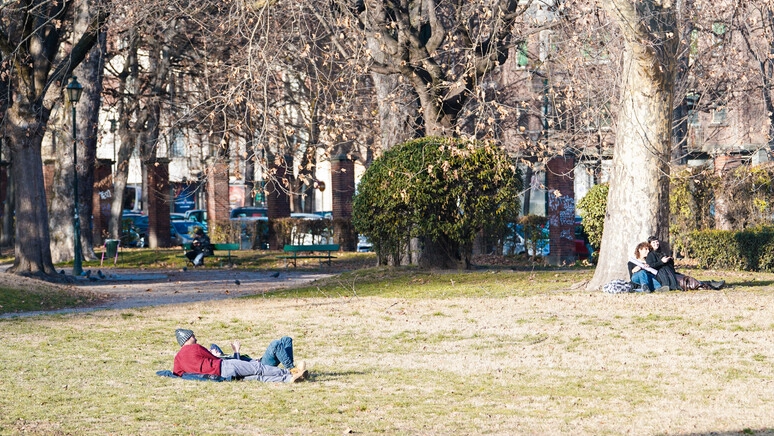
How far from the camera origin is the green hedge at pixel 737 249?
74.0ft

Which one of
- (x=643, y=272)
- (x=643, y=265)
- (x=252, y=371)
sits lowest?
(x=252, y=371)

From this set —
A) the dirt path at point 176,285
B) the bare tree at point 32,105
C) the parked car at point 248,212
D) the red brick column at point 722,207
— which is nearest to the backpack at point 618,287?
the dirt path at point 176,285

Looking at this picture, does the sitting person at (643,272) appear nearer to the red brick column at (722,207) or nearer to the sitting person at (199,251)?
the red brick column at (722,207)

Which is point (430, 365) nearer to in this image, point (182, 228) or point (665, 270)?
point (665, 270)

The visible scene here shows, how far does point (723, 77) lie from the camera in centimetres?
2731

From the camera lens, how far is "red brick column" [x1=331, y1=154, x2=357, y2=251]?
36.1 meters

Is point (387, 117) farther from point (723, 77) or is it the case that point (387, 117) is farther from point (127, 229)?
point (127, 229)

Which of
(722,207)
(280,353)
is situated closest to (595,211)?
(722,207)

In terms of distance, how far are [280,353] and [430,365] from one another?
1895 millimetres

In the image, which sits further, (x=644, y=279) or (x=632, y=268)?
(x=632, y=268)

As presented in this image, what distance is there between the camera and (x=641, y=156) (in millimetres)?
16938

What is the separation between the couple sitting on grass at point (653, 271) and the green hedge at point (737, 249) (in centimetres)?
643

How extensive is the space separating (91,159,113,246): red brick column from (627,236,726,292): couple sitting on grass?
2703 cm

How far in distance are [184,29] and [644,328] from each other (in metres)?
21.2
